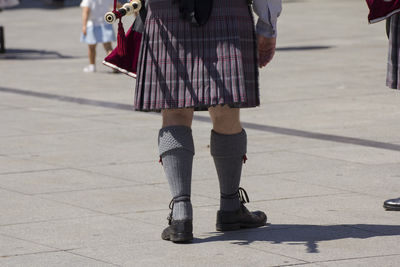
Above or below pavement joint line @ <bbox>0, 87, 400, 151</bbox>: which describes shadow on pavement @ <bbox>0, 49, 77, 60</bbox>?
below

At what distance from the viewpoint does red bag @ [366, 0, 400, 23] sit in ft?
18.5

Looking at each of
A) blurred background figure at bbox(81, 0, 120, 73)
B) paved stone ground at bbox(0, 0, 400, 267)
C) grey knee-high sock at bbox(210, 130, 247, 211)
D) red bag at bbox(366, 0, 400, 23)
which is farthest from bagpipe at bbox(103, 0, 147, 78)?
blurred background figure at bbox(81, 0, 120, 73)

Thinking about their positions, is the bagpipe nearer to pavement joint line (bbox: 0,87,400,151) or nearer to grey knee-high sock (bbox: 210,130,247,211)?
grey knee-high sock (bbox: 210,130,247,211)

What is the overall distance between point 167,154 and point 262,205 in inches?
42.9

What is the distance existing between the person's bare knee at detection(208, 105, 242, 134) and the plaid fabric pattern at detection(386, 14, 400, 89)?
1.12 m

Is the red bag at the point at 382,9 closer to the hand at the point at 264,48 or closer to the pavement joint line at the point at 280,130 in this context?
the hand at the point at 264,48

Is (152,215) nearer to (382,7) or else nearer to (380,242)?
(380,242)

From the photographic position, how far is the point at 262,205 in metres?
6.07

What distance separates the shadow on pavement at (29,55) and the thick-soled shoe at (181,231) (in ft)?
37.3

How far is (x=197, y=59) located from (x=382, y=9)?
1.27 metres

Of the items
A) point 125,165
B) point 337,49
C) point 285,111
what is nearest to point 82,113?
point 285,111

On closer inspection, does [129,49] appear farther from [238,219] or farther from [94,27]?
[94,27]

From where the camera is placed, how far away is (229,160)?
5324mm

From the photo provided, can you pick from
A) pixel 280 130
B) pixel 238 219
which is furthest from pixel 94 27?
pixel 238 219
